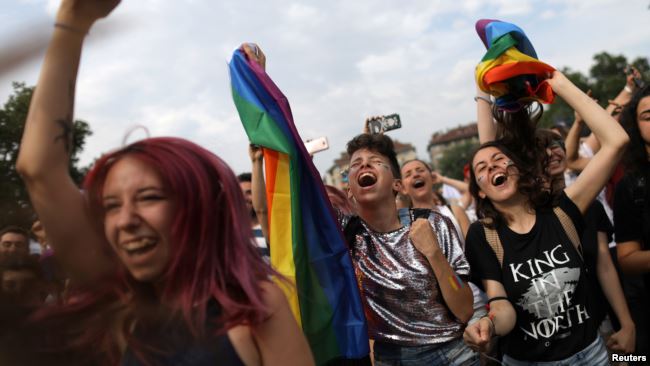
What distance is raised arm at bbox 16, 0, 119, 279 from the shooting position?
121cm

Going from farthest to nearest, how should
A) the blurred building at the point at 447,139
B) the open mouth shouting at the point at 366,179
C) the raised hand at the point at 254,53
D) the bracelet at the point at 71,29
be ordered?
the blurred building at the point at 447,139 → the open mouth shouting at the point at 366,179 → the raised hand at the point at 254,53 → the bracelet at the point at 71,29

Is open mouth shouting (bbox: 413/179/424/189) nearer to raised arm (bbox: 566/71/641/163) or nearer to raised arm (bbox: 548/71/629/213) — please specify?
raised arm (bbox: 566/71/641/163)

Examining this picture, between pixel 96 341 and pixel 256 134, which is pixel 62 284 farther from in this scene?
pixel 256 134

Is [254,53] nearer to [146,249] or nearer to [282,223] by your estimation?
[282,223]

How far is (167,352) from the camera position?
128 cm

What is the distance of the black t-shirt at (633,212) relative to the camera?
294 centimetres

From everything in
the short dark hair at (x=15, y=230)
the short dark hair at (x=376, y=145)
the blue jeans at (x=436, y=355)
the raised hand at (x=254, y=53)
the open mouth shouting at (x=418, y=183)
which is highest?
the raised hand at (x=254, y=53)

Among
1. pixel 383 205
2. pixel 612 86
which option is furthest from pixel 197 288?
pixel 612 86

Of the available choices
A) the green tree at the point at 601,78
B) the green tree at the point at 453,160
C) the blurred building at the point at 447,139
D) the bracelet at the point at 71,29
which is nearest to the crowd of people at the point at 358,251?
the bracelet at the point at 71,29

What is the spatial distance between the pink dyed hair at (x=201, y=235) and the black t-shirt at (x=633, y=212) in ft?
7.69

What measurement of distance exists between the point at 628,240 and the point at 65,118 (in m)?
2.84

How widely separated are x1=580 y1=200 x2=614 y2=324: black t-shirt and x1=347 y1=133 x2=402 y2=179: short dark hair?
105 centimetres

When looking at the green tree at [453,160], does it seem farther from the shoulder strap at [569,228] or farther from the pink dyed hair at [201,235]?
the pink dyed hair at [201,235]

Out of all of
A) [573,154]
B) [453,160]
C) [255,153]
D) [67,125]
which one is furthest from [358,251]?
[453,160]
